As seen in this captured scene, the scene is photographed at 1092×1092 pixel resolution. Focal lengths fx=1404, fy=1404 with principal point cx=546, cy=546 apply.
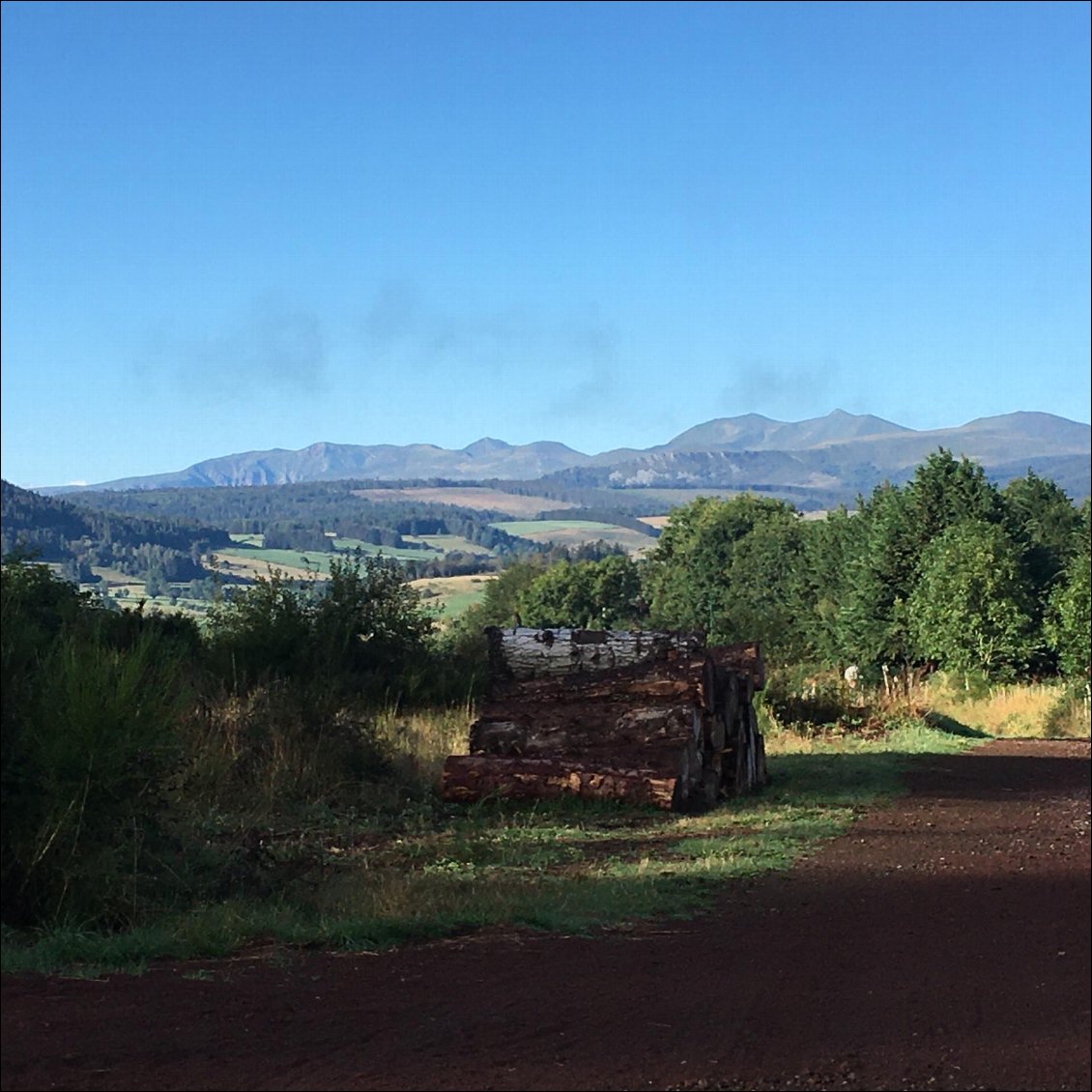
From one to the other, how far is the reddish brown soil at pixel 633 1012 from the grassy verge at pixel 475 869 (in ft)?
1.01

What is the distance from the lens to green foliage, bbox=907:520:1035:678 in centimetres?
3228

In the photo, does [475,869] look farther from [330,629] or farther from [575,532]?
[575,532]

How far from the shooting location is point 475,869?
870 cm

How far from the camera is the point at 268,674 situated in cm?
1510

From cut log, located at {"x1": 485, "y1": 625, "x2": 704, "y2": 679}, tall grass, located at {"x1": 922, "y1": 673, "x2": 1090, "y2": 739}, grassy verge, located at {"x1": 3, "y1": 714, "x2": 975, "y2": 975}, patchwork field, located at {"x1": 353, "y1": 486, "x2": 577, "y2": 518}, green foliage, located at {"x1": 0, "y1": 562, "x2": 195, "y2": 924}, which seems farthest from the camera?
patchwork field, located at {"x1": 353, "y1": 486, "x2": 577, "y2": 518}

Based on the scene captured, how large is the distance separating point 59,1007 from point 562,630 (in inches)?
342

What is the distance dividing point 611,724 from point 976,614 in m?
22.3

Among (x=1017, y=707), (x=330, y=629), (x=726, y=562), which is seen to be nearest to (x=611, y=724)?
(x=330, y=629)

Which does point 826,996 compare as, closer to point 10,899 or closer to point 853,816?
point 10,899

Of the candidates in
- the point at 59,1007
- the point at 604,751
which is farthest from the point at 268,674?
the point at 59,1007

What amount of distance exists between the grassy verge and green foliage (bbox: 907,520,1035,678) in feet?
62.9

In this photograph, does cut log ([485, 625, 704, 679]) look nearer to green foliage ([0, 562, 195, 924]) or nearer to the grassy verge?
the grassy verge

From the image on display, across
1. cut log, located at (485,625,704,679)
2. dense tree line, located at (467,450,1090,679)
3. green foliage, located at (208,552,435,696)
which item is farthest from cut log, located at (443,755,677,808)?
dense tree line, located at (467,450,1090,679)

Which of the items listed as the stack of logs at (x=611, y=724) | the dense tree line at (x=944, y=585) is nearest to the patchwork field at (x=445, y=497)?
the dense tree line at (x=944, y=585)
